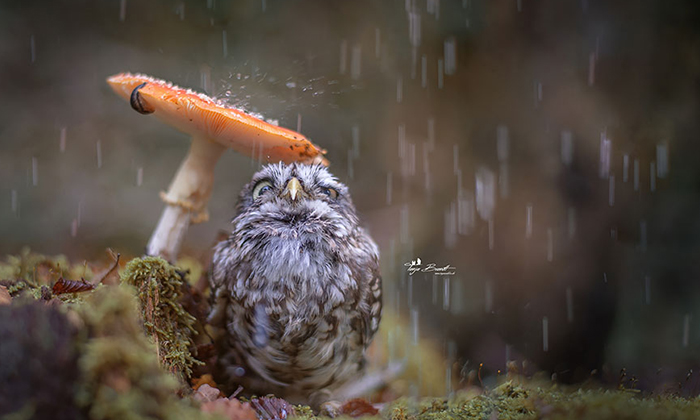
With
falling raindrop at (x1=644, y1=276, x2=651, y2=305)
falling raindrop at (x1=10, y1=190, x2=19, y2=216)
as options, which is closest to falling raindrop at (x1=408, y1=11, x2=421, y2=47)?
falling raindrop at (x1=644, y1=276, x2=651, y2=305)

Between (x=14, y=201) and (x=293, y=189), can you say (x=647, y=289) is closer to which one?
(x=293, y=189)

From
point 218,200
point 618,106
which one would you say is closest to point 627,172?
point 618,106

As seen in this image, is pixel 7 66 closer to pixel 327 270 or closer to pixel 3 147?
pixel 3 147

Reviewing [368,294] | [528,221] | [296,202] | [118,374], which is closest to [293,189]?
[296,202]

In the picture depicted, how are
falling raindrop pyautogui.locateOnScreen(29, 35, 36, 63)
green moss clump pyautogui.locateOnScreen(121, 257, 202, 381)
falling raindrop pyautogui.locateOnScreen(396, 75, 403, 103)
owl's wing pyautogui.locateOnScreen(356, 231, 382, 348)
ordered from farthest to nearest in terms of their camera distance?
falling raindrop pyautogui.locateOnScreen(396, 75, 403, 103) < falling raindrop pyautogui.locateOnScreen(29, 35, 36, 63) < owl's wing pyautogui.locateOnScreen(356, 231, 382, 348) < green moss clump pyautogui.locateOnScreen(121, 257, 202, 381)

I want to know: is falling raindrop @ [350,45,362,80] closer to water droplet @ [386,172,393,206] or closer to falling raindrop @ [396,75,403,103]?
falling raindrop @ [396,75,403,103]

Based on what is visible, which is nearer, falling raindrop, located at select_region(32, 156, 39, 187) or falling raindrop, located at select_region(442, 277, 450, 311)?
falling raindrop, located at select_region(442, 277, 450, 311)
